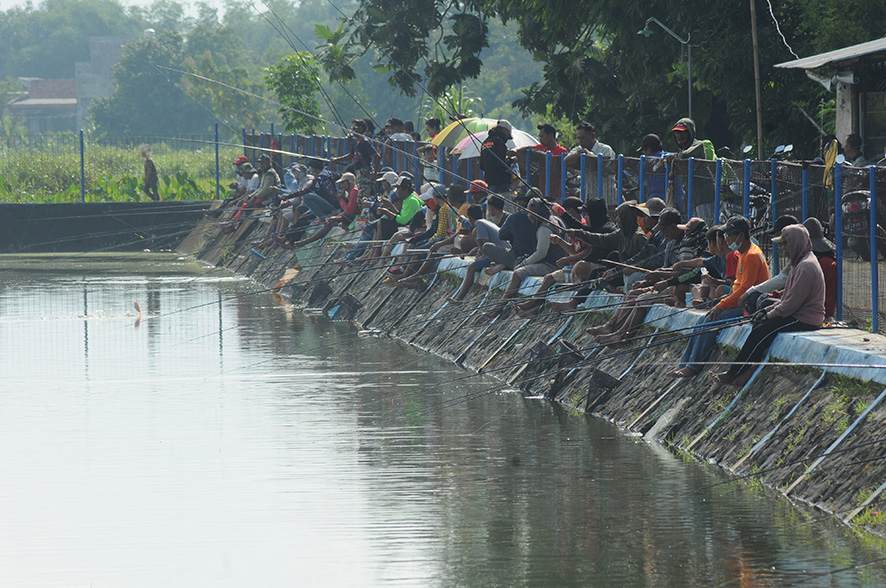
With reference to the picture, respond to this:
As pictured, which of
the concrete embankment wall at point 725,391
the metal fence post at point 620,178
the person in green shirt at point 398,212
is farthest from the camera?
the person in green shirt at point 398,212

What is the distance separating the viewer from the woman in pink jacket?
34.5 ft

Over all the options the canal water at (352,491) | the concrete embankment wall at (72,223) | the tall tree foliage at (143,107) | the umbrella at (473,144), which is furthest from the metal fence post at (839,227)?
the tall tree foliage at (143,107)

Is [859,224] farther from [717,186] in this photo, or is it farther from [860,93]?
[860,93]

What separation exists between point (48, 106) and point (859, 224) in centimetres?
10084

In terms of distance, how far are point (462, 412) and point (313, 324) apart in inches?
312

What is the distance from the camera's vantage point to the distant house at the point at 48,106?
349ft

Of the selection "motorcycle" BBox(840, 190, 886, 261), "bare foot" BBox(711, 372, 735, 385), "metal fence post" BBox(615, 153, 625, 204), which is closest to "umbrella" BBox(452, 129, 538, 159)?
"metal fence post" BBox(615, 153, 625, 204)

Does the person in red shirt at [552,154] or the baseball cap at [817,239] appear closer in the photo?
the baseball cap at [817,239]

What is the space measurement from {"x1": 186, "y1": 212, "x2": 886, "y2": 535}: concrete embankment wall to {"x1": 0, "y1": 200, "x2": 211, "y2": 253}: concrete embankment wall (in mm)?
18222

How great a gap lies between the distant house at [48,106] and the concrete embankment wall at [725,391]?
91231 mm

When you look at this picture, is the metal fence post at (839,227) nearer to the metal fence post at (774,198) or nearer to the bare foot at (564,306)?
the metal fence post at (774,198)

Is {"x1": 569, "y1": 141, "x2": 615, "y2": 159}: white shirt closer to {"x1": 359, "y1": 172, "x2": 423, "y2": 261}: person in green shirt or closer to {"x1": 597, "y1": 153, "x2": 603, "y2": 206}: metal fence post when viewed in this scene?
{"x1": 597, "y1": 153, "x2": 603, "y2": 206}: metal fence post

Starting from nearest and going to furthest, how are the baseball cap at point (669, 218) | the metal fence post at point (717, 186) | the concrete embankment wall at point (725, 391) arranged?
the concrete embankment wall at point (725, 391) → the baseball cap at point (669, 218) → the metal fence post at point (717, 186)

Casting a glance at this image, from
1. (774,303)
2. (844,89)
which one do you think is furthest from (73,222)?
(774,303)
